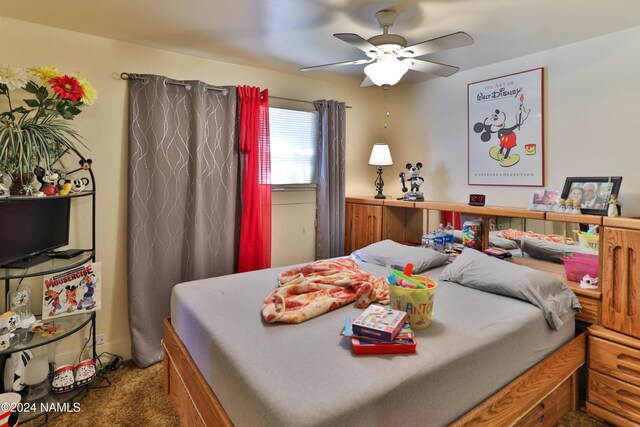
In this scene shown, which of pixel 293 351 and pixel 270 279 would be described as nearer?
pixel 293 351

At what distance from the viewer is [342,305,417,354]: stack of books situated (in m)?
1.34

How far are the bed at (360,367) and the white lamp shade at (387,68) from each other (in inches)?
52.5

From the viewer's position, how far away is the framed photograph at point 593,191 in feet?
6.47

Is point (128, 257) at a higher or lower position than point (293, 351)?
higher

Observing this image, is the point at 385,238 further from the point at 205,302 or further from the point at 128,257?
the point at 128,257

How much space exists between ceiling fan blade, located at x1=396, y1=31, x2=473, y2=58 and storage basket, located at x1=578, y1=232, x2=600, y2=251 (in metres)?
1.42

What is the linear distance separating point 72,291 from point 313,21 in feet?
7.89

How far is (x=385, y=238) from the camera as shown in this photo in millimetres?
3299

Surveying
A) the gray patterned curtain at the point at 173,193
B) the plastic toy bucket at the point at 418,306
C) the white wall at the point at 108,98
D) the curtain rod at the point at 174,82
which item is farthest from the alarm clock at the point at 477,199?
the white wall at the point at 108,98

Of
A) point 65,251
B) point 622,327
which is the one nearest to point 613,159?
point 622,327

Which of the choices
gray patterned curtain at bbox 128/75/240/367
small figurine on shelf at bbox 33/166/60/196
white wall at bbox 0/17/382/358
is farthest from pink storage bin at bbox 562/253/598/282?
small figurine on shelf at bbox 33/166/60/196

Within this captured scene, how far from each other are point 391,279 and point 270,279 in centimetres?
89

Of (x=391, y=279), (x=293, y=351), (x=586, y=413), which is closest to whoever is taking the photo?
(x=293, y=351)

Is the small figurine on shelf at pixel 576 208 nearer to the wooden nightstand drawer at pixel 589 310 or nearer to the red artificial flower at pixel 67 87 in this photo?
the wooden nightstand drawer at pixel 589 310
